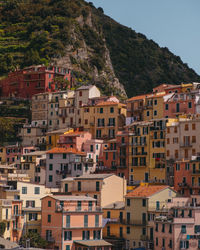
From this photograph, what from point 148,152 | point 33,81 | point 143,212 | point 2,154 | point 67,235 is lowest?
point 67,235

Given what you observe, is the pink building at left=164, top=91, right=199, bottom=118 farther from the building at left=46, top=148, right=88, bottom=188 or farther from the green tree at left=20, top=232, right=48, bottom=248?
the green tree at left=20, top=232, right=48, bottom=248

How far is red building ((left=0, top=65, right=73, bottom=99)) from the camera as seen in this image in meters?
149

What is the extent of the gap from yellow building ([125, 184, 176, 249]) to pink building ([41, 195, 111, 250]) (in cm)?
511

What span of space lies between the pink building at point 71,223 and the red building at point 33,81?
57.0m

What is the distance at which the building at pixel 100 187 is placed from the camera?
102688 millimetres

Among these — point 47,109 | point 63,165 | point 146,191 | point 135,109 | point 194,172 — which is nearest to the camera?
point 146,191

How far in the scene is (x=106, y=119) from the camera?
5030 inches

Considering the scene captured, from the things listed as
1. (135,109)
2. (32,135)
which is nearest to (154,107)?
Answer: (135,109)

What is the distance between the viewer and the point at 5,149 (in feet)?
434

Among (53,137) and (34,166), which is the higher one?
(53,137)

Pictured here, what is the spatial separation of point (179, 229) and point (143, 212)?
8.03 meters

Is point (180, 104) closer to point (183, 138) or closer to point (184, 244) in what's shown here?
point (183, 138)

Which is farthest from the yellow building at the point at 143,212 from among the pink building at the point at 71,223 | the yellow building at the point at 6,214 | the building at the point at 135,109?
the building at the point at 135,109

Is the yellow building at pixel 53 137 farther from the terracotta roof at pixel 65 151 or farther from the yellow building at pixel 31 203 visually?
the yellow building at pixel 31 203
